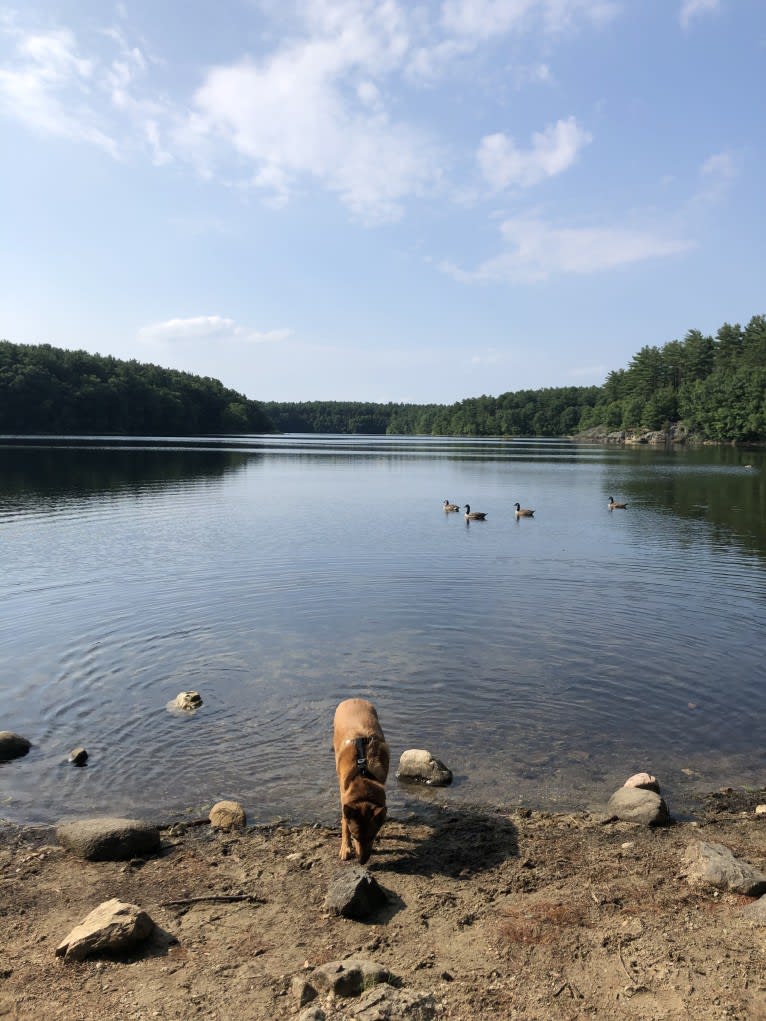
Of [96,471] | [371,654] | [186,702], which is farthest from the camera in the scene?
[96,471]

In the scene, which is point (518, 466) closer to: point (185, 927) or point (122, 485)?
point (122, 485)

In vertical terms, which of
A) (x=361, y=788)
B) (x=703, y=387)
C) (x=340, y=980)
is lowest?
(x=340, y=980)

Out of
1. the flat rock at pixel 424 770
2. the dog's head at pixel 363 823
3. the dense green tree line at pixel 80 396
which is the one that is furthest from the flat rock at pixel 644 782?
the dense green tree line at pixel 80 396

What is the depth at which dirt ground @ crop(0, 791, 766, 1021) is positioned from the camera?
5949mm

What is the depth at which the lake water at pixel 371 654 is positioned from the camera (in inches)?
427

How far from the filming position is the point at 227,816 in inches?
368

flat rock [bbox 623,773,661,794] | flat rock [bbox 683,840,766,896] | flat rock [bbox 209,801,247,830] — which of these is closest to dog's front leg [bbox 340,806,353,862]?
flat rock [bbox 209,801,247,830]

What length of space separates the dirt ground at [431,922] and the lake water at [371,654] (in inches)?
39.4

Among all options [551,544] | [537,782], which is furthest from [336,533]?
[537,782]

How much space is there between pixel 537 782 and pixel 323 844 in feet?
11.7

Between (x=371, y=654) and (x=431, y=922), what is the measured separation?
9568mm

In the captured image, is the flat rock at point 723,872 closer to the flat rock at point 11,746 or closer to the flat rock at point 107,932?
the flat rock at point 107,932

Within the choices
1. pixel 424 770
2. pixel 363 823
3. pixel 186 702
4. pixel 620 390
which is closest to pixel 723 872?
pixel 363 823

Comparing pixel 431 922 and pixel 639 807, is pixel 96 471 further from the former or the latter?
pixel 431 922
